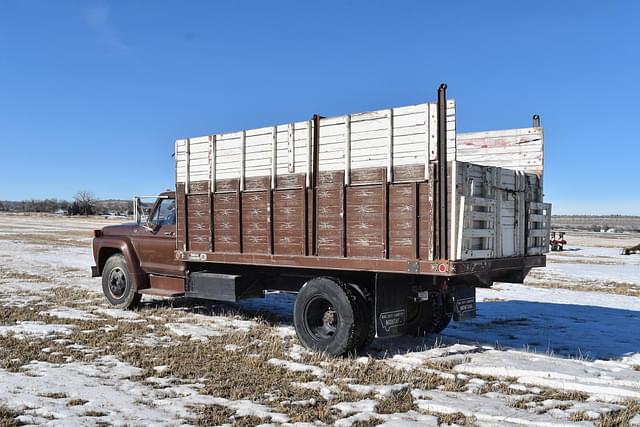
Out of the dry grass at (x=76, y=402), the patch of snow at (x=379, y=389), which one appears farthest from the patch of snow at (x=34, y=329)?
the patch of snow at (x=379, y=389)

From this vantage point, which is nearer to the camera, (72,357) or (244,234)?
(72,357)

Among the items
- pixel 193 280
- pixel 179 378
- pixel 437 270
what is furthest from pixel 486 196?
pixel 193 280

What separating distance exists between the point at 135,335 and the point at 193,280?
4.35 ft

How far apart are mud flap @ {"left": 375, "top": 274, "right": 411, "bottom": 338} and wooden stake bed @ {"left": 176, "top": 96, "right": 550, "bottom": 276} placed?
0.38 metres

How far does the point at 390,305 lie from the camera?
22.4 feet

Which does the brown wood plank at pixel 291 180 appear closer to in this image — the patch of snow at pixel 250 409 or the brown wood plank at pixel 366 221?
the brown wood plank at pixel 366 221

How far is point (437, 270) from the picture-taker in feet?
19.9

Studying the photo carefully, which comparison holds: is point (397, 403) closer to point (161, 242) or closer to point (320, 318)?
point (320, 318)

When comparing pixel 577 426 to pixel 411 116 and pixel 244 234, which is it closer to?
pixel 411 116

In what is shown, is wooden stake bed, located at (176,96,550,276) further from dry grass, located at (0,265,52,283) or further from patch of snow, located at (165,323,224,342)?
dry grass, located at (0,265,52,283)

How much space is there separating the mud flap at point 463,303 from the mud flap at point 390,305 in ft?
1.90

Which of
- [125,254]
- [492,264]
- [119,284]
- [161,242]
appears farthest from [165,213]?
[492,264]

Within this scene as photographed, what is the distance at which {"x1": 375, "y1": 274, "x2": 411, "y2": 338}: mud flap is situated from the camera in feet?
22.0

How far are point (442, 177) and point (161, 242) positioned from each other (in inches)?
212
